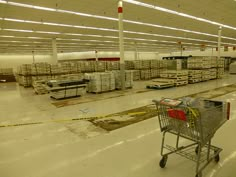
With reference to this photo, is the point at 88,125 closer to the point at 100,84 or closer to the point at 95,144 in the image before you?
the point at 95,144

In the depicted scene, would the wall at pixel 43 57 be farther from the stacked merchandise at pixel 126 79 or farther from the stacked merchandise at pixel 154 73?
the stacked merchandise at pixel 126 79

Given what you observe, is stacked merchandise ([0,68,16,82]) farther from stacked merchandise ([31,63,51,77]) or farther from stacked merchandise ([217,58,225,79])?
stacked merchandise ([217,58,225,79])

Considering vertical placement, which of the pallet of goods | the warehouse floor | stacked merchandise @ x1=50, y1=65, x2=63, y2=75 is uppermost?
stacked merchandise @ x1=50, y1=65, x2=63, y2=75

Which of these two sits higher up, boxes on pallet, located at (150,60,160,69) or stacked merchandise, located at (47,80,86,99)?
boxes on pallet, located at (150,60,160,69)

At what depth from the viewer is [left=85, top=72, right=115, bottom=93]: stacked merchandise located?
9.52 meters

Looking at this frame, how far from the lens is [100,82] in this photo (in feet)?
31.7

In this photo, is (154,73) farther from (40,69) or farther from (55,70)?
(40,69)

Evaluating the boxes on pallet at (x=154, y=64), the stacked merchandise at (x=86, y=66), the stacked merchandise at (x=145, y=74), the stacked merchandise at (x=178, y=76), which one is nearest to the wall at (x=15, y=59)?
the stacked merchandise at (x=86, y=66)

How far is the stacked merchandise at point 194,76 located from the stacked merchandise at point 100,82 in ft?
17.7

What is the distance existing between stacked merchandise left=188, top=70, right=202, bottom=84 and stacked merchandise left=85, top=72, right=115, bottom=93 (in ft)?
17.7

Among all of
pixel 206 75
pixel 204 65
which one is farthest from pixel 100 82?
pixel 206 75

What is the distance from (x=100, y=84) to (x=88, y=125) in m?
5.17

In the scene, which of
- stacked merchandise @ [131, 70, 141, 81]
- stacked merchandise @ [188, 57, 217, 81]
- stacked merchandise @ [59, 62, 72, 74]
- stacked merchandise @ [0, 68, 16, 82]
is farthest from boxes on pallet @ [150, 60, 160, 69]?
stacked merchandise @ [0, 68, 16, 82]

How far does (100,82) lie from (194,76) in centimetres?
665
